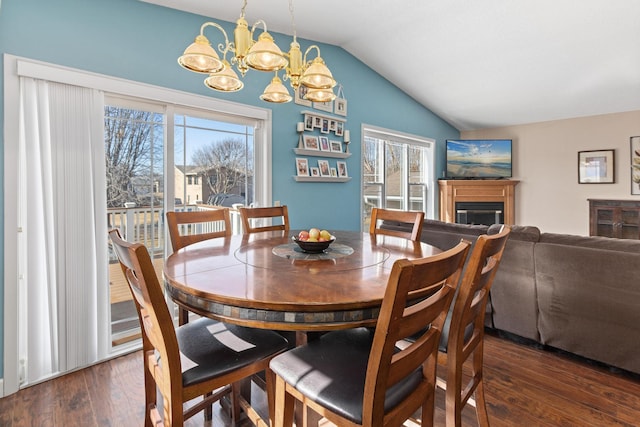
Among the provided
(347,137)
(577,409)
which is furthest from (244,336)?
(347,137)

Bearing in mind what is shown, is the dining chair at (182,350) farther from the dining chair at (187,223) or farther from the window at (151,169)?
the window at (151,169)

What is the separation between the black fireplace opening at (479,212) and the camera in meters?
5.62

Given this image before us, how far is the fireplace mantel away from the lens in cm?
560

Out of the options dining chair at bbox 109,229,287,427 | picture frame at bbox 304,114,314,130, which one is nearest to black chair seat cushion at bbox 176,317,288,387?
dining chair at bbox 109,229,287,427

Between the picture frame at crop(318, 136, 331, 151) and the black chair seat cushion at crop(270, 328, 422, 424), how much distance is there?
2.70 m

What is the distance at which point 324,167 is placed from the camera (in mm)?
3787

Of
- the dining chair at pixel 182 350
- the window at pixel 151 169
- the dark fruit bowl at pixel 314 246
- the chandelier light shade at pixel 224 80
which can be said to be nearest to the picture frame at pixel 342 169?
the window at pixel 151 169

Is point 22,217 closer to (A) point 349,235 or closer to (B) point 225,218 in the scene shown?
(B) point 225,218

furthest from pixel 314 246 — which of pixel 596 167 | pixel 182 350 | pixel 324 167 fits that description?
pixel 596 167

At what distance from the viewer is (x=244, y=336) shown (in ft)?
4.59

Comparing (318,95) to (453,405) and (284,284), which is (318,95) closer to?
(284,284)

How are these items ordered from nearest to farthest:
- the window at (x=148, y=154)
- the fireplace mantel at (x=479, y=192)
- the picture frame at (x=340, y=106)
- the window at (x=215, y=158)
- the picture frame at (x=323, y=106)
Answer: the window at (x=148, y=154) → the window at (x=215, y=158) → the picture frame at (x=323, y=106) → the picture frame at (x=340, y=106) → the fireplace mantel at (x=479, y=192)

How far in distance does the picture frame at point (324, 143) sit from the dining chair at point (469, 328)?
2.60 metres

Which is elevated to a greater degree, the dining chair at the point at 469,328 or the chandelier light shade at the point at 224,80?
the chandelier light shade at the point at 224,80
